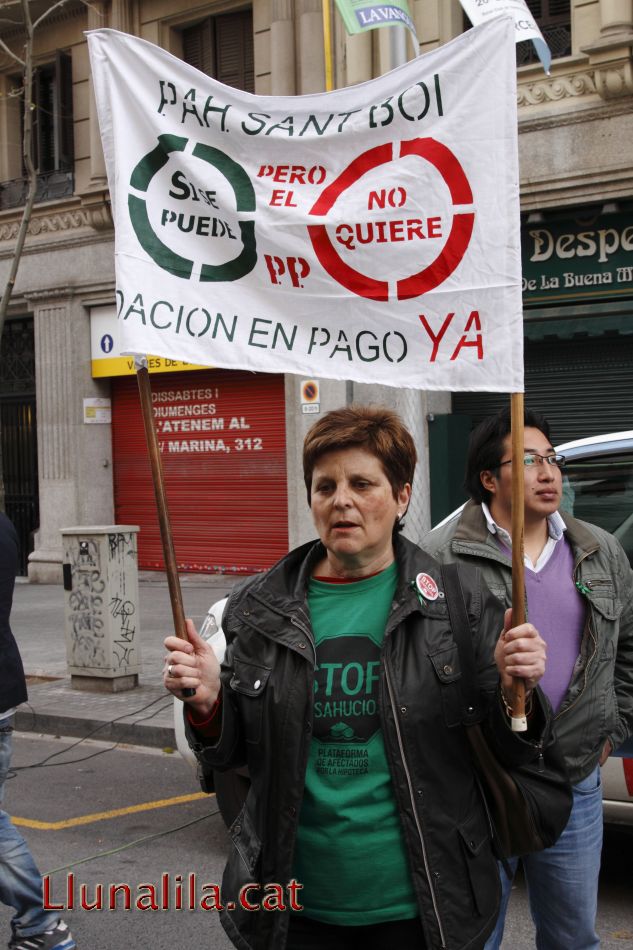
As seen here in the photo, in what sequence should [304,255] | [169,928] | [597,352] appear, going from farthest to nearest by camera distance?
[597,352]
[169,928]
[304,255]

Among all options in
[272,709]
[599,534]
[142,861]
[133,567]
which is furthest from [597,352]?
[272,709]

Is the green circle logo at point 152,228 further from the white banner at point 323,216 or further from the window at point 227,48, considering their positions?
the window at point 227,48

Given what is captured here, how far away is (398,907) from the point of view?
7.99ft

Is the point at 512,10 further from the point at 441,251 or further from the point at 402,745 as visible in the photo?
the point at 402,745

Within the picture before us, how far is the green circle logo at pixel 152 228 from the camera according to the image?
3.00 metres

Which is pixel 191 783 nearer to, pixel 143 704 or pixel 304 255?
pixel 143 704

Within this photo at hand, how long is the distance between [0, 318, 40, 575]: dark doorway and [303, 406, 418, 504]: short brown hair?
54.8 feet

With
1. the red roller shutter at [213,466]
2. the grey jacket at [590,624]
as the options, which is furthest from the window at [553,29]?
the grey jacket at [590,624]

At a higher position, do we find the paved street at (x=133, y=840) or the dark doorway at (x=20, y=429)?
the dark doorway at (x=20, y=429)

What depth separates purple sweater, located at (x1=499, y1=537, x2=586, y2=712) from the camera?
3209mm

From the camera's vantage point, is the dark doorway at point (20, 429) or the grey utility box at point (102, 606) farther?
the dark doorway at point (20, 429)

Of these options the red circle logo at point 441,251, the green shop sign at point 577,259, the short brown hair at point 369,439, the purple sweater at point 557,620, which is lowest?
the purple sweater at point 557,620

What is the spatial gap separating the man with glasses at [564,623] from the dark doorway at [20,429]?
1624 cm

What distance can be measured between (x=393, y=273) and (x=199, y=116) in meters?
0.70
